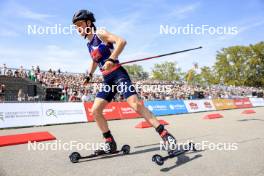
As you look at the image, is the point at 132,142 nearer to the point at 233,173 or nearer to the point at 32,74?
the point at 233,173

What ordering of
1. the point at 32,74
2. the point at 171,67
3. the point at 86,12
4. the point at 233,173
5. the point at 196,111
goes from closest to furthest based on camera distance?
the point at 233,173 < the point at 86,12 < the point at 32,74 < the point at 196,111 < the point at 171,67

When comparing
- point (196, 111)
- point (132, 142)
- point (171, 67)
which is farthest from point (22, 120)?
point (171, 67)

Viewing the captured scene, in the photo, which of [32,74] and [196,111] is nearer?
[32,74]

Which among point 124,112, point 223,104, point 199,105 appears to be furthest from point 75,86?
point 223,104

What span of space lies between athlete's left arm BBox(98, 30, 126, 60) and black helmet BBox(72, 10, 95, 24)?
0.49 m

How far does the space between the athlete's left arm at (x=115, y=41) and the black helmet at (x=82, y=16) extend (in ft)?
1.61

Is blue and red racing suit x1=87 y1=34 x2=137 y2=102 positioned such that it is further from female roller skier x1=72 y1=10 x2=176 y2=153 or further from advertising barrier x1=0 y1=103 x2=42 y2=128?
advertising barrier x1=0 y1=103 x2=42 y2=128

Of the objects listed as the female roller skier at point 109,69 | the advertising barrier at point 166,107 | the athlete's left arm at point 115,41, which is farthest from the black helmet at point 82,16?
the advertising barrier at point 166,107

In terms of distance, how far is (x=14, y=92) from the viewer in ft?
57.5

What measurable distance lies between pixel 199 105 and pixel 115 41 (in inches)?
791

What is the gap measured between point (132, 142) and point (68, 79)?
56.4 feet

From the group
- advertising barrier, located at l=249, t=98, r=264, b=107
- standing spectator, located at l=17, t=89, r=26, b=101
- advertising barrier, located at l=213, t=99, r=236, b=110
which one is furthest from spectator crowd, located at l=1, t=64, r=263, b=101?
advertising barrier, located at l=249, t=98, r=264, b=107

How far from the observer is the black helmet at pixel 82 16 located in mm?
5004

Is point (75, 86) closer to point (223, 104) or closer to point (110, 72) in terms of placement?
point (223, 104)
